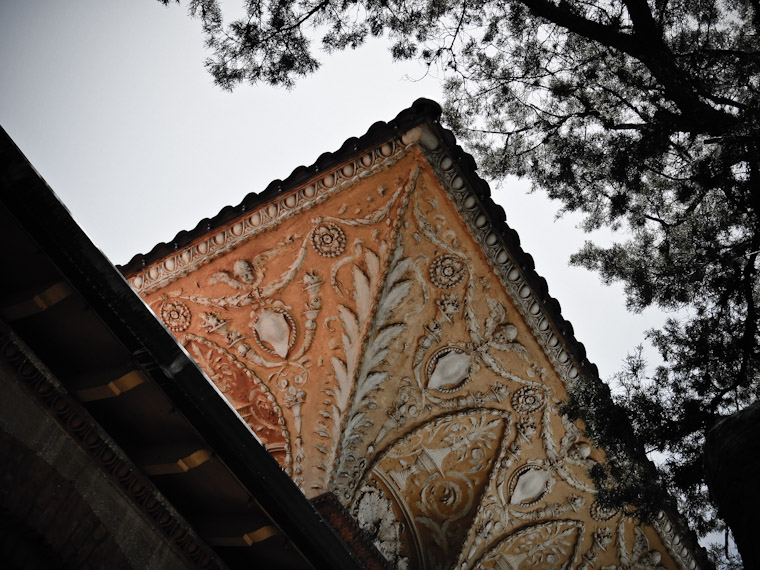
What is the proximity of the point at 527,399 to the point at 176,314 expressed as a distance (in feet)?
12.6

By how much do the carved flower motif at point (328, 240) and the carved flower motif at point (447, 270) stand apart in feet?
2.98

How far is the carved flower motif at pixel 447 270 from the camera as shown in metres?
5.84

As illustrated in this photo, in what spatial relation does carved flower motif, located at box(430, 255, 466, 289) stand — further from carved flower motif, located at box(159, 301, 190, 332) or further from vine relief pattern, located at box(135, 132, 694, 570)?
carved flower motif, located at box(159, 301, 190, 332)

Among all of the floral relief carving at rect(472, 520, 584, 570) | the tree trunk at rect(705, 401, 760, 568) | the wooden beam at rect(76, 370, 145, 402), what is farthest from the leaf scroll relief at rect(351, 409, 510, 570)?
the tree trunk at rect(705, 401, 760, 568)

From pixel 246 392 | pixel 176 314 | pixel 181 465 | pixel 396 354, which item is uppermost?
pixel 176 314

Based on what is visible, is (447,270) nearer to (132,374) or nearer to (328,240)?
(328,240)

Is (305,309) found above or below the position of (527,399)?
above

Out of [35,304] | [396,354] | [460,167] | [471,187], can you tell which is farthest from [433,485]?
[35,304]

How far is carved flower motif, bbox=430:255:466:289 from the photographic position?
230 inches

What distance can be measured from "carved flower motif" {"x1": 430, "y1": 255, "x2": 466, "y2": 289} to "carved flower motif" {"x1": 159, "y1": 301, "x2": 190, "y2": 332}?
264 cm

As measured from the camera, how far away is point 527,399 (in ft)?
21.0

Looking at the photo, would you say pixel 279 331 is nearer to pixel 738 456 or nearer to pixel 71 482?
pixel 71 482

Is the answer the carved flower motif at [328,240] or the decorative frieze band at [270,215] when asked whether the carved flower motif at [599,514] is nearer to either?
the carved flower motif at [328,240]

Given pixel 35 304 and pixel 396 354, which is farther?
pixel 396 354
